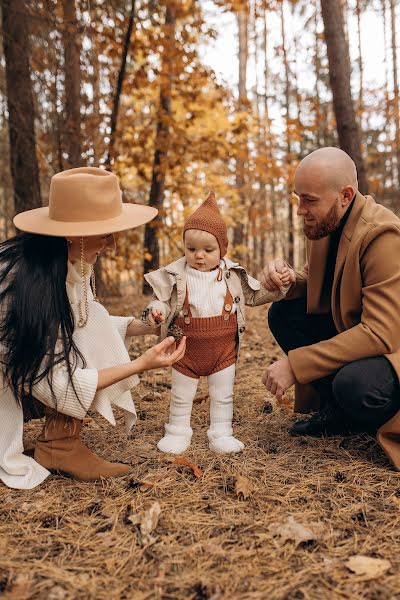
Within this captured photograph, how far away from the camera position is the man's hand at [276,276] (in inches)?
120

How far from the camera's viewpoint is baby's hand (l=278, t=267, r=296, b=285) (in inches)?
121

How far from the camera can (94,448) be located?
3141mm

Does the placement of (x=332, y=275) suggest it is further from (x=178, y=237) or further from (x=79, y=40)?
(x=178, y=237)

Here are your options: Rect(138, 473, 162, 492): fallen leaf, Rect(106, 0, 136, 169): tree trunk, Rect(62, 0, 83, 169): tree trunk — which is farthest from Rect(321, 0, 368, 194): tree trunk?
Rect(138, 473, 162, 492): fallen leaf

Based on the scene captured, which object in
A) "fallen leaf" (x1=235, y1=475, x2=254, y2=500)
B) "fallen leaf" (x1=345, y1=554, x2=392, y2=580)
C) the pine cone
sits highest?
the pine cone

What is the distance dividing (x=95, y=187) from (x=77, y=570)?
5.46 ft

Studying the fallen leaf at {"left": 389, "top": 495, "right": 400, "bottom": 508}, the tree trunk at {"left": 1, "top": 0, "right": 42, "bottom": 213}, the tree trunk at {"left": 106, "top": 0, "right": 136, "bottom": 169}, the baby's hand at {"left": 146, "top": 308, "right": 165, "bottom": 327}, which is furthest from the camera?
the tree trunk at {"left": 106, "top": 0, "right": 136, "bottom": 169}

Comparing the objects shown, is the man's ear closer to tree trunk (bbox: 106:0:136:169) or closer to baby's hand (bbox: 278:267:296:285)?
baby's hand (bbox: 278:267:296:285)

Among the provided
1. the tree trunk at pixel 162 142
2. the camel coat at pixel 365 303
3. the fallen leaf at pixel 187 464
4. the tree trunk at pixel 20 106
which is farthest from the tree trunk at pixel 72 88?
the fallen leaf at pixel 187 464

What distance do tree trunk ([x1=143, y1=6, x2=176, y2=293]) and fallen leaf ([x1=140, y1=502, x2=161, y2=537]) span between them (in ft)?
22.0

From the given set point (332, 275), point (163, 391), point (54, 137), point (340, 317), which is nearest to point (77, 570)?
point (340, 317)

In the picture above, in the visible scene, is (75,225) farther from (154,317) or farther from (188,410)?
(188,410)

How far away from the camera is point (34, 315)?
2463mm

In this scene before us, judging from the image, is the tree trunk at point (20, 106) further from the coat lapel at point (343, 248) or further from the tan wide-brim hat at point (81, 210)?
the coat lapel at point (343, 248)
